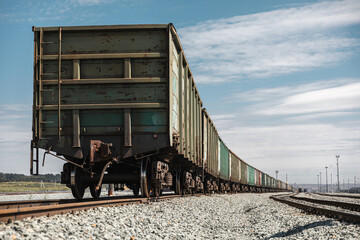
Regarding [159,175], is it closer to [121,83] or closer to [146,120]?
[146,120]

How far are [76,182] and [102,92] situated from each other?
2432 mm

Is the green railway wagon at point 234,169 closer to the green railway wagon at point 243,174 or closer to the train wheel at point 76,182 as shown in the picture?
the green railway wagon at point 243,174

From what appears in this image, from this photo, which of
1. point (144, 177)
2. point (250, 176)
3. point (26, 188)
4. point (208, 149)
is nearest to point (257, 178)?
point (250, 176)

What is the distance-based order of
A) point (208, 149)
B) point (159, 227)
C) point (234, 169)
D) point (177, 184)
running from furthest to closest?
point (234, 169) < point (208, 149) < point (177, 184) < point (159, 227)

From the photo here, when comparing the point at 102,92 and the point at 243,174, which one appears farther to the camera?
the point at 243,174

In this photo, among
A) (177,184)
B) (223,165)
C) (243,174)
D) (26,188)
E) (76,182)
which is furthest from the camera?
(26,188)

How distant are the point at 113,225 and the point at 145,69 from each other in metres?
4.91

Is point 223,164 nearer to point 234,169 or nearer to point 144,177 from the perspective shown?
point 234,169

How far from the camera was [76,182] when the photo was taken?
9.91 metres

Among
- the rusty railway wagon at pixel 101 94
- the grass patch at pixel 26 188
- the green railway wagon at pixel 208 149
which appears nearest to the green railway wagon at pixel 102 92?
the rusty railway wagon at pixel 101 94

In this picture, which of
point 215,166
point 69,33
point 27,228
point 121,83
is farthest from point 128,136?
point 215,166

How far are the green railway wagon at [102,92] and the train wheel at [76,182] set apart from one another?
0.03 meters

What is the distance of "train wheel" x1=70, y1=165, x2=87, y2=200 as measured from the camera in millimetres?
9633

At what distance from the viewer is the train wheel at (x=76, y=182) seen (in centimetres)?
963
